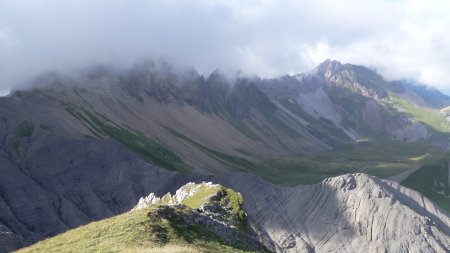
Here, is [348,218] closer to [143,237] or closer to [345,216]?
[345,216]

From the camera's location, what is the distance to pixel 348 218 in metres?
160

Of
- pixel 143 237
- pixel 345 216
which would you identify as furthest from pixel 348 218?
pixel 143 237

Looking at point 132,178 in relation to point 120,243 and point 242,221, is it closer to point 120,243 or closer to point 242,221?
point 242,221

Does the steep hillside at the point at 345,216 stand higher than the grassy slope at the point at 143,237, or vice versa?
the grassy slope at the point at 143,237

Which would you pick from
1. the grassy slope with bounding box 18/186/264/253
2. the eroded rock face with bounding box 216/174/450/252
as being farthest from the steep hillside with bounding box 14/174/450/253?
the grassy slope with bounding box 18/186/264/253

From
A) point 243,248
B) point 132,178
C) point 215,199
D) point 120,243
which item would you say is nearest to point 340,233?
point 132,178

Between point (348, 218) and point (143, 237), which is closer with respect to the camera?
point (143, 237)

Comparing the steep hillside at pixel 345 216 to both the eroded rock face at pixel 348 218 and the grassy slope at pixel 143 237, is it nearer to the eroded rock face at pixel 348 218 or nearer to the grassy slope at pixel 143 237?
the eroded rock face at pixel 348 218

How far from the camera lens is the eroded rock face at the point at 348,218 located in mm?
151500

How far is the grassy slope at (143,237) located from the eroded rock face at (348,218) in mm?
106353

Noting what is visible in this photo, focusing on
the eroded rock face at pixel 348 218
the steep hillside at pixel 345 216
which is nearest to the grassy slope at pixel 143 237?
the steep hillside at pixel 345 216

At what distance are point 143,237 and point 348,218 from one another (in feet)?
435

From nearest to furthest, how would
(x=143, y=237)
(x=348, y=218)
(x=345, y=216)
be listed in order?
(x=143, y=237) → (x=348, y=218) → (x=345, y=216)

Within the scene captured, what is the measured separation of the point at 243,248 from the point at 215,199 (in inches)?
827
